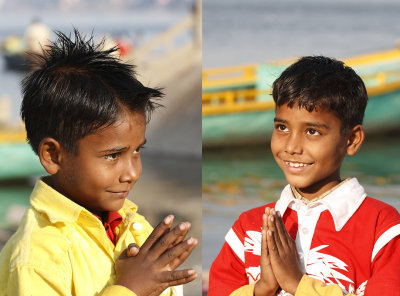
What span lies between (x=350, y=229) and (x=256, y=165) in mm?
3005

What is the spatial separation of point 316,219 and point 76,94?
21.3 inches

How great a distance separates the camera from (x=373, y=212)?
4.64 ft

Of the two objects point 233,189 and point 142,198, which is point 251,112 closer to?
point 233,189

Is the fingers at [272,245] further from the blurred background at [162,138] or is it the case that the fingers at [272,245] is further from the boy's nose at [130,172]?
the blurred background at [162,138]

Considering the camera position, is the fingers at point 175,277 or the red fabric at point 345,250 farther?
the red fabric at point 345,250

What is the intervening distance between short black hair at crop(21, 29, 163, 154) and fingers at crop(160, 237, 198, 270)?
0.24 m

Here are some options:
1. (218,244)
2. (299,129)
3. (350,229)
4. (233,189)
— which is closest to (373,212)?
(350,229)

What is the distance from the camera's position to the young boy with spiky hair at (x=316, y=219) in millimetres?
1368

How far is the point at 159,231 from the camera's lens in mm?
1200

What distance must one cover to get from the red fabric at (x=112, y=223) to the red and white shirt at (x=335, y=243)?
0.28 m

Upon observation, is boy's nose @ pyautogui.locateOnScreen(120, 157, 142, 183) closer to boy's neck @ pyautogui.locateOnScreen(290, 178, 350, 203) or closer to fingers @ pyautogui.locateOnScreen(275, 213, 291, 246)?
fingers @ pyautogui.locateOnScreen(275, 213, 291, 246)

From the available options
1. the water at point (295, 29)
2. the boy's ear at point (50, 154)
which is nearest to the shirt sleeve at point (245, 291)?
the boy's ear at point (50, 154)

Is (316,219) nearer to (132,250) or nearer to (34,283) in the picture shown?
(132,250)

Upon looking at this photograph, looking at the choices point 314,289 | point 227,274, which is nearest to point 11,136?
point 227,274
